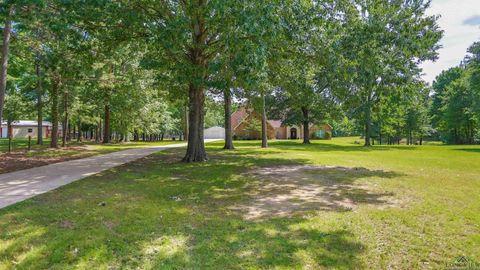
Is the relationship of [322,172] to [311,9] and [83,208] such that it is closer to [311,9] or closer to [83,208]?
[311,9]

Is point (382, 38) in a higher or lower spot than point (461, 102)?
lower

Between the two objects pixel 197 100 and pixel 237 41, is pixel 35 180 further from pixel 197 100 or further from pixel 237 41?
pixel 197 100

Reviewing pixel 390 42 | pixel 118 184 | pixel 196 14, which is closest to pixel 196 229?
pixel 118 184

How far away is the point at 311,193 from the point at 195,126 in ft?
24.3

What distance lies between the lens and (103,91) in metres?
27.7

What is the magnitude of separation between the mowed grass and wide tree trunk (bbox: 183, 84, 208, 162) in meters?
5.96

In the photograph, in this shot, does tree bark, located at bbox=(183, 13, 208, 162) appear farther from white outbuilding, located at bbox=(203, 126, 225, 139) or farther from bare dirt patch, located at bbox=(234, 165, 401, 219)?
white outbuilding, located at bbox=(203, 126, 225, 139)

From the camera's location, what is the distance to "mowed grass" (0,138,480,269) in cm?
398

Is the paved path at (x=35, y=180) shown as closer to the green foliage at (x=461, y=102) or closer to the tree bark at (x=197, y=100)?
the tree bark at (x=197, y=100)

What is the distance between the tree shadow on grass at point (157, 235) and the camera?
3.94 meters

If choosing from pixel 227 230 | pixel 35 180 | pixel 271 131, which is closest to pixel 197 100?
pixel 35 180

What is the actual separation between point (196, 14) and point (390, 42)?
22.2 ft

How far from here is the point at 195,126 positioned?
1431 centimetres

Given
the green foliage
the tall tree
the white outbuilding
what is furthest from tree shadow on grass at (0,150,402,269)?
the white outbuilding
